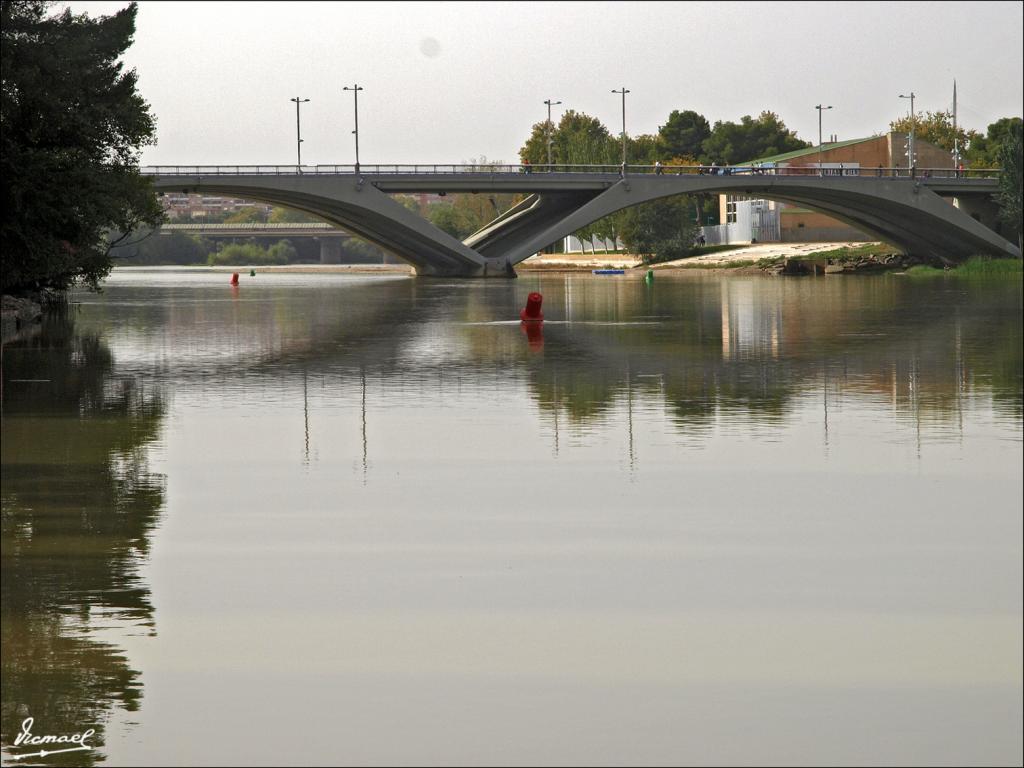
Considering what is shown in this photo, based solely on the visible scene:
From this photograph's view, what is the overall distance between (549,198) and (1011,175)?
3496 cm

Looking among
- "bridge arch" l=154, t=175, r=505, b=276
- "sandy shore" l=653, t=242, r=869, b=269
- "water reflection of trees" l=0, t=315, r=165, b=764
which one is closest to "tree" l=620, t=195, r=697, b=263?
"sandy shore" l=653, t=242, r=869, b=269

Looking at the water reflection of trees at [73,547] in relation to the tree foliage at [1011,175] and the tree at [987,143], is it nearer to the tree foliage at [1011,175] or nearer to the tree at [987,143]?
the tree foliage at [1011,175]

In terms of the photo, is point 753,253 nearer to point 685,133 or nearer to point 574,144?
point 574,144

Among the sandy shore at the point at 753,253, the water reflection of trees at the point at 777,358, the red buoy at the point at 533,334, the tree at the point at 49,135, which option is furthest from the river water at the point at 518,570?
the sandy shore at the point at 753,253

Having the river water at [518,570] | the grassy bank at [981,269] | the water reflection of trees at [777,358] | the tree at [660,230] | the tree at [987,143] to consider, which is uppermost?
the tree at [987,143]

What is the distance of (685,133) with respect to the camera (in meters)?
174

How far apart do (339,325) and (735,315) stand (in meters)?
11.7

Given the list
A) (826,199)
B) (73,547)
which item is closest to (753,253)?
(826,199)

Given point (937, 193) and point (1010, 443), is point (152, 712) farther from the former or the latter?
point (937, 193)

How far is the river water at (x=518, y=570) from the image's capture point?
23.2 feet

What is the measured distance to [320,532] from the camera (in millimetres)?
11461

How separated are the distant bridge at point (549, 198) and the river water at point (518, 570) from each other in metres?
75.3

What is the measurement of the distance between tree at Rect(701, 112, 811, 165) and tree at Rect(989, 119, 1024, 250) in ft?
232

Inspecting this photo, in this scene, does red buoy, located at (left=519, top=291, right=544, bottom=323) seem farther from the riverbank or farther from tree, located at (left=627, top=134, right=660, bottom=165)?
tree, located at (left=627, top=134, right=660, bottom=165)
